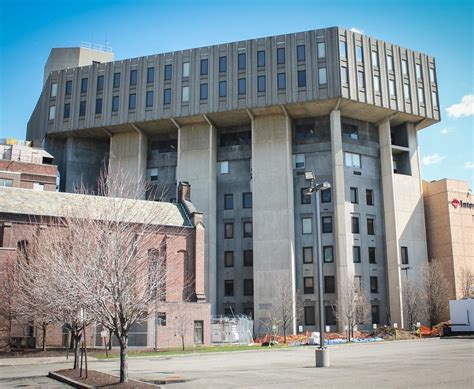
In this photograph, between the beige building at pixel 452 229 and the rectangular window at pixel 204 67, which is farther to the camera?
the rectangular window at pixel 204 67

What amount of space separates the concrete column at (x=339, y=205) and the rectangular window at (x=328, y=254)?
3.40 feet

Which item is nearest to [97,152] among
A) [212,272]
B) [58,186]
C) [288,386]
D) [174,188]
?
[58,186]

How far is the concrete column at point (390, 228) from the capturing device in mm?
60469

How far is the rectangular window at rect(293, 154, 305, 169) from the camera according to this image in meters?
64.4

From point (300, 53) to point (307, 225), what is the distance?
67.9ft

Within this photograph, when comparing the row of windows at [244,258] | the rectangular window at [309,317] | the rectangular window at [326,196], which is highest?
the rectangular window at [326,196]

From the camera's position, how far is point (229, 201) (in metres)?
66.3

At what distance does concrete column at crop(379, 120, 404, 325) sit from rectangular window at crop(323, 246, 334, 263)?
22.9 feet

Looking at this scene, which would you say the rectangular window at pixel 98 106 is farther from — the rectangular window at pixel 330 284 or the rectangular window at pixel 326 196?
the rectangular window at pixel 330 284

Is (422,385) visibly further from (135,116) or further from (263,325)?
(135,116)

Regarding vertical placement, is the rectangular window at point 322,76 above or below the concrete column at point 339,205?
above

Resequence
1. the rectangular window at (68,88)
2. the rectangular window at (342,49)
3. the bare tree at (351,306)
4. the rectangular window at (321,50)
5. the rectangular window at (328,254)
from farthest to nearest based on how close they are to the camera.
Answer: the rectangular window at (68,88), the rectangular window at (321,50), the rectangular window at (342,49), the rectangular window at (328,254), the bare tree at (351,306)

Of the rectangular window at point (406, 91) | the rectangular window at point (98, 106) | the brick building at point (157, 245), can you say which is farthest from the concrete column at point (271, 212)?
the rectangular window at point (98, 106)

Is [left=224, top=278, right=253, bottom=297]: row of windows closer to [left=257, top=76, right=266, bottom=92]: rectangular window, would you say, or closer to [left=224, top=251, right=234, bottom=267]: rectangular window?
[left=224, top=251, right=234, bottom=267]: rectangular window
